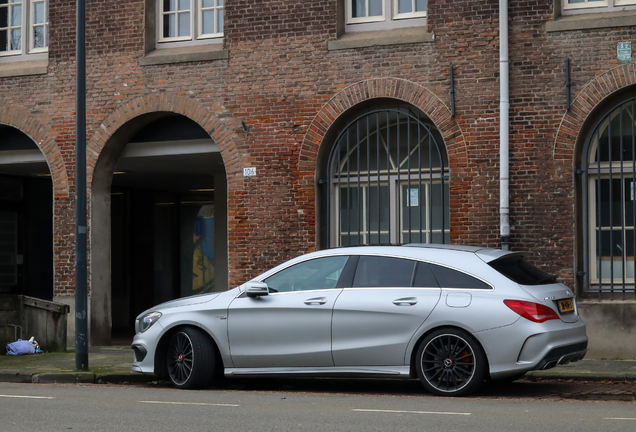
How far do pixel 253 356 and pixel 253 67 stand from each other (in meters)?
6.58

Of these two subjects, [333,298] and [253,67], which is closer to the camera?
[333,298]

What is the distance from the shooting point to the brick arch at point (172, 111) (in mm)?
15805

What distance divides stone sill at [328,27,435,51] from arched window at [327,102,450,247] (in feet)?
3.15

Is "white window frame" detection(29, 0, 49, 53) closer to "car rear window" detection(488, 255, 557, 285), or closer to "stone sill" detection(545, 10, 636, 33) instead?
"stone sill" detection(545, 10, 636, 33)

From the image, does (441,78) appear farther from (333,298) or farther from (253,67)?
(333,298)

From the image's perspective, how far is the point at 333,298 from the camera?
10.1 meters

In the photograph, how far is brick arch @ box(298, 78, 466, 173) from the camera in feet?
47.6

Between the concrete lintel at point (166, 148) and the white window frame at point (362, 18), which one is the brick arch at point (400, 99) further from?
the concrete lintel at point (166, 148)

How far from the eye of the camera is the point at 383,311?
32.4ft

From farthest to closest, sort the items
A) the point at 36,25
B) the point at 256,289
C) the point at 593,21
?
the point at 36,25, the point at 593,21, the point at 256,289

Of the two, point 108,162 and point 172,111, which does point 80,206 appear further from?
point 108,162

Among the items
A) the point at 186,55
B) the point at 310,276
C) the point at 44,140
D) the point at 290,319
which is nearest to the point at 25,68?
the point at 44,140

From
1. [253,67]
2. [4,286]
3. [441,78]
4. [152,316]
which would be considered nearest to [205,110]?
[253,67]

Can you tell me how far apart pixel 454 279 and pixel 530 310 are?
0.85 m
